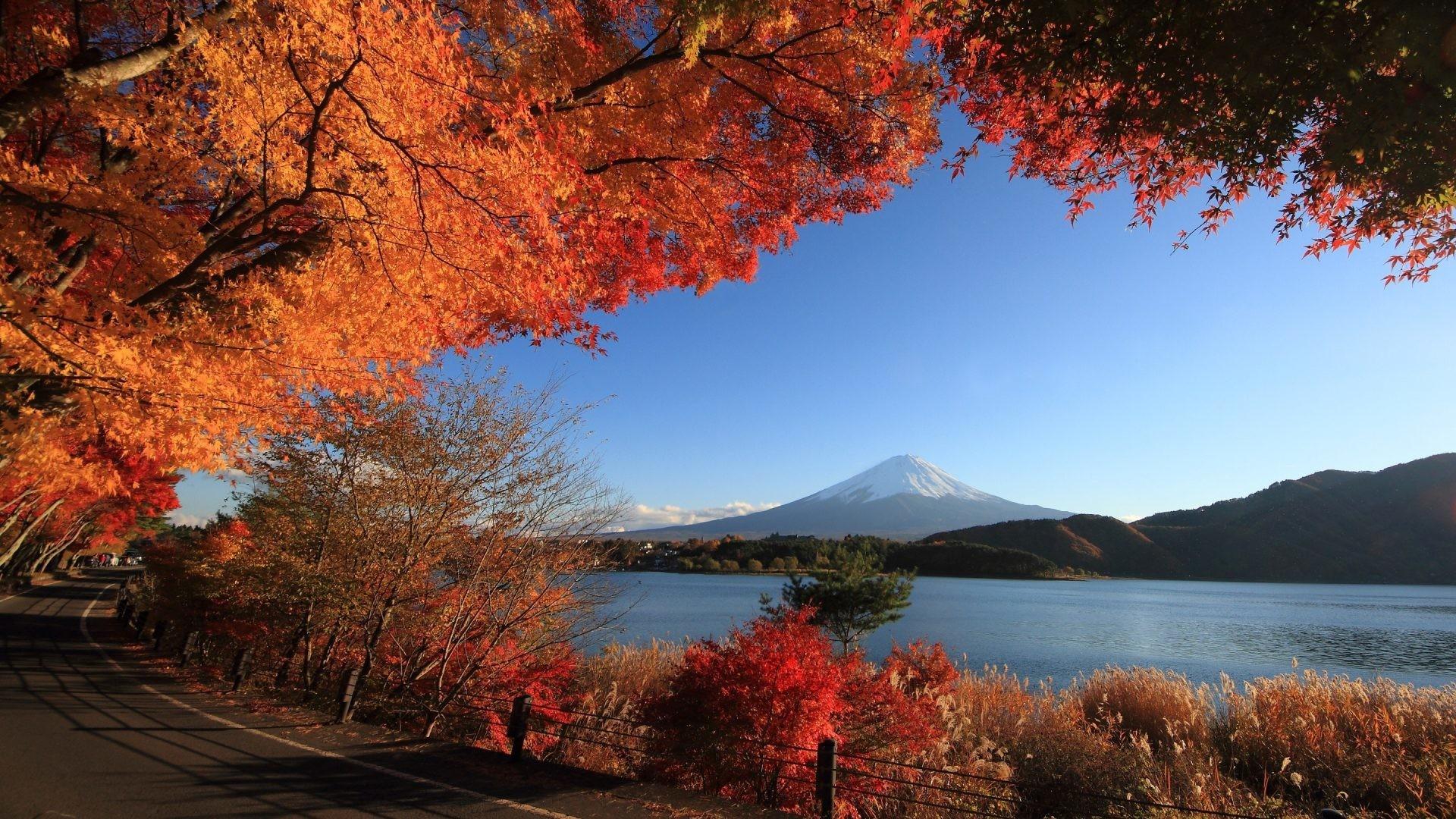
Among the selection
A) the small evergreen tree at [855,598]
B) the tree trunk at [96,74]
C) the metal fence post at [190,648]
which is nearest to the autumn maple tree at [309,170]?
the tree trunk at [96,74]

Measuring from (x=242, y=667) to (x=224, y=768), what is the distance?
17.3ft

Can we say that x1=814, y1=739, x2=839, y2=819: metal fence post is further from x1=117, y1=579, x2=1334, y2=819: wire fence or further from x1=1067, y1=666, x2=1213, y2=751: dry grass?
x1=1067, y1=666, x2=1213, y2=751: dry grass

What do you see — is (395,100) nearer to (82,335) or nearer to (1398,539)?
(82,335)

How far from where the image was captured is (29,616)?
19891mm

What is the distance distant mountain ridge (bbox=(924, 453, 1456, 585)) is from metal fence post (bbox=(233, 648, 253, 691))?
83.4m

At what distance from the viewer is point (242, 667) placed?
32.9 feet

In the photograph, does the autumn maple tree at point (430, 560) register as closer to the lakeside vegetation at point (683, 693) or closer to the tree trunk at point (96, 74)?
the lakeside vegetation at point (683, 693)

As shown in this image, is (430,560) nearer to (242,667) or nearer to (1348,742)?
(242,667)

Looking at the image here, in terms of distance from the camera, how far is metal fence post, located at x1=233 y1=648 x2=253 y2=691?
9961mm

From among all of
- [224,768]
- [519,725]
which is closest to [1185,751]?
[519,725]

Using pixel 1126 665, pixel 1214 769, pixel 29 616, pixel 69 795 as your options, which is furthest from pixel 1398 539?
pixel 29 616

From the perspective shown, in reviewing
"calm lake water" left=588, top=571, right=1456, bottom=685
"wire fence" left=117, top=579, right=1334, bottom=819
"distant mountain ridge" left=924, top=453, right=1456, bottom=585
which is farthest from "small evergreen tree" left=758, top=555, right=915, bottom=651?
"distant mountain ridge" left=924, top=453, right=1456, bottom=585

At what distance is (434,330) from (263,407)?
1638 millimetres

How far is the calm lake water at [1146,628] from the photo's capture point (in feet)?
68.9
